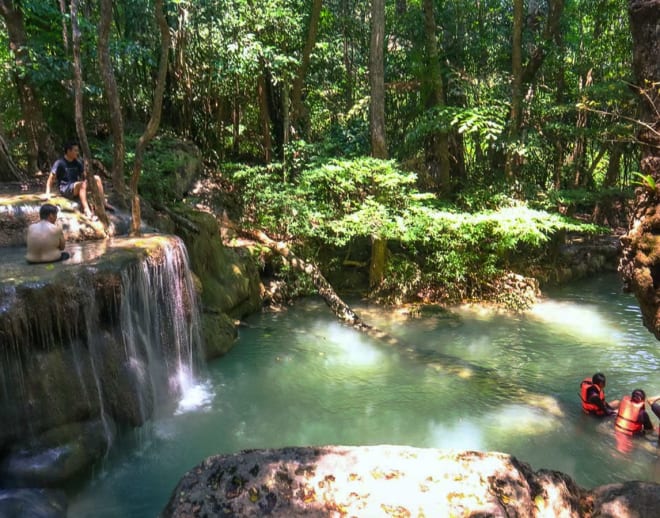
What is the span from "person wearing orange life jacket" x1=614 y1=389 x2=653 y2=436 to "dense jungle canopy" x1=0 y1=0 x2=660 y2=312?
4.40 meters

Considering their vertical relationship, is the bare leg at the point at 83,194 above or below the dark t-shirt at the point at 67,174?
below

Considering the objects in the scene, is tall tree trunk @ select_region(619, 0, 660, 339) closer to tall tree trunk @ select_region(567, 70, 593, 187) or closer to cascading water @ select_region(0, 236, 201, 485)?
cascading water @ select_region(0, 236, 201, 485)

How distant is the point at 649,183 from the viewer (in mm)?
4410

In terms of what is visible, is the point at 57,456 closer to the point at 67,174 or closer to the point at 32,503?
the point at 32,503

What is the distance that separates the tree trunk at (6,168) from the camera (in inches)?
387

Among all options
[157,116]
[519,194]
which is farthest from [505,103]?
[157,116]

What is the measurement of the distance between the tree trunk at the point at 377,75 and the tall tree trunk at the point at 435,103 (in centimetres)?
142

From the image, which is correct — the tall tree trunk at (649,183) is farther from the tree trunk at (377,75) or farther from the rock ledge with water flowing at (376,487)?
the tree trunk at (377,75)

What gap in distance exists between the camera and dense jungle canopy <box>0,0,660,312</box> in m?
10.6

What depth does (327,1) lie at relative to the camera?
14.4m

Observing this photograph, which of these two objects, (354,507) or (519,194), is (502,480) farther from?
(519,194)

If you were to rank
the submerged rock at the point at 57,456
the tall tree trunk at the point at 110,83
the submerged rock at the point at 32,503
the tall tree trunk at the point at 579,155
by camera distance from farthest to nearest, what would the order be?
1. the tall tree trunk at the point at 579,155
2. the tall tree trunk at the point at 110,83
3. the submerged rock at the point at 57,456
4. the submerged rock at the point at 32,503

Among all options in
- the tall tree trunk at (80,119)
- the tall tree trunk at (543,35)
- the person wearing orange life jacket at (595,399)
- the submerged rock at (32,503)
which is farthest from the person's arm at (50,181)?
the tall tree trunk at (543,35)

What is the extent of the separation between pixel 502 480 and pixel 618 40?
1366 cm
